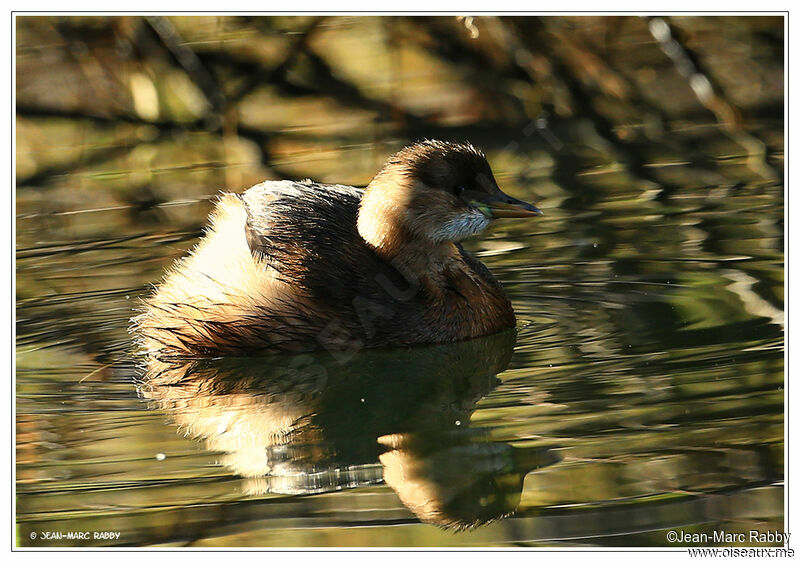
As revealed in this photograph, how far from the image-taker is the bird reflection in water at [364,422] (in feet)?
14.3

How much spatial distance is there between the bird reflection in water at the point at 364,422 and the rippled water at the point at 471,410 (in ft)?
0.04

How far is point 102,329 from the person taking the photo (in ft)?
21.2

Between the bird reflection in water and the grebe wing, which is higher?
the grebe wing

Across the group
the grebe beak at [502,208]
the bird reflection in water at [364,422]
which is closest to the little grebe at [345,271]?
the grebe beak at [502,208]

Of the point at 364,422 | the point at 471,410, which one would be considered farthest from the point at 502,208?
the point at 364,422

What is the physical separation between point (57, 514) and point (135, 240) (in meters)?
4.14

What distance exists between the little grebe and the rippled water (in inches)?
5.3

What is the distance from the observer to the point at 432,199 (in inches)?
244

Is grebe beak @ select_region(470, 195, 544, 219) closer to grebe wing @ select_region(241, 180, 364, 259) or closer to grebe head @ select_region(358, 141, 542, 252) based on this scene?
grebe head @ select_region(358, 141, 542, 252)

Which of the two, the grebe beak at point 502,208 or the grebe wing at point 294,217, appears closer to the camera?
the grebe wing at point 294,217

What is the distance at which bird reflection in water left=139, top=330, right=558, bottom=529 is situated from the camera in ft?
14.3

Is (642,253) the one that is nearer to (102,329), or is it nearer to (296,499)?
(102,329)

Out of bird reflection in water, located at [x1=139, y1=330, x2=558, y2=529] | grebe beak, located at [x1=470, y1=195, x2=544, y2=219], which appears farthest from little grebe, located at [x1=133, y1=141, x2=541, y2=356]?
bird reflection in water, located at [x1=139, y1=330, x2=558, y2=529]

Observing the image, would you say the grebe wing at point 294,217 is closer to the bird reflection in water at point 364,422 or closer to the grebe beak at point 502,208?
the bird reflection in water at point 364,422
